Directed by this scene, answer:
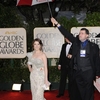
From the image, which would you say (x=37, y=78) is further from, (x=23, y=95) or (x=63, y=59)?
(x=23, y=95)

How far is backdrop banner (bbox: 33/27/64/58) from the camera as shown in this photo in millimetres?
7746

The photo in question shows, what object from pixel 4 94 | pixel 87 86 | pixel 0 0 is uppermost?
pixel 0 0

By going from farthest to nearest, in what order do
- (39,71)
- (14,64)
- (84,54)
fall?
(14,64), (39,71), (84,54)

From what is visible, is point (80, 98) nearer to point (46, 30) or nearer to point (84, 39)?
point (84, 39)

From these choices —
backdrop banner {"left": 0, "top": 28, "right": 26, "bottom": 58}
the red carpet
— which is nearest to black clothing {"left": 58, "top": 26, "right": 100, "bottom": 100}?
the red carpet

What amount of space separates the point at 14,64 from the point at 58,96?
2.01 meters

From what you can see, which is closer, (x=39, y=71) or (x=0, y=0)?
(x=39, y=71)

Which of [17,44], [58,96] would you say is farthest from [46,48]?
[58,96]

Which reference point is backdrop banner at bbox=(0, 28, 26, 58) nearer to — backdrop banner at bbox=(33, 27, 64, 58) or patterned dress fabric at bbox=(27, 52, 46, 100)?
backdrop banner at bbox=(33, 27, 64, 58)

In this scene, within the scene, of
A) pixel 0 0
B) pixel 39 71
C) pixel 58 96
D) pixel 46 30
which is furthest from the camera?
pixel 0 0

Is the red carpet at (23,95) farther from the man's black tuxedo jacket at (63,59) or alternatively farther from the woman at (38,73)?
the woman at (38,73)

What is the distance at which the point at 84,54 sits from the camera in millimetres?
5297

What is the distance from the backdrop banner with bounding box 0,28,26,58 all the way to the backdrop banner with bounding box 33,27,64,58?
447 mm

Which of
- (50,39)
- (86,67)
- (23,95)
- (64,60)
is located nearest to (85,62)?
(86,67)
